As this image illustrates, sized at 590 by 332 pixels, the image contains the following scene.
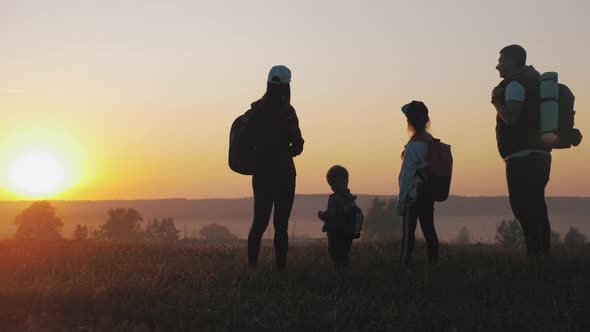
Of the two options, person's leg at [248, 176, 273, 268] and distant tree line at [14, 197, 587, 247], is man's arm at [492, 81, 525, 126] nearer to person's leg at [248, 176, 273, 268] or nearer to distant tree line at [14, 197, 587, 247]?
person's leg at [248, 176, 273, 268]

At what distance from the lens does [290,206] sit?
8.12 m

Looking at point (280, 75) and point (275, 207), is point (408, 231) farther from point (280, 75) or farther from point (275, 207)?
point (280, 75)

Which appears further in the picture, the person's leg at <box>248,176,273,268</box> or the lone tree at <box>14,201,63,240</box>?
the lone tree at <box>14,201,63,240</box>

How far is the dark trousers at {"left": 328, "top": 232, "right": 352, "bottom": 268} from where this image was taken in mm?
8805

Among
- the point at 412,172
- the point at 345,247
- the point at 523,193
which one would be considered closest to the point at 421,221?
the point at 412,172

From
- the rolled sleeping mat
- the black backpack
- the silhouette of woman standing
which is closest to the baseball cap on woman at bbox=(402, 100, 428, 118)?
the black backpack

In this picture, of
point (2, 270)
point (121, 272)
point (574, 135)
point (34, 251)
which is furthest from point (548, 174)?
point (34, 251)

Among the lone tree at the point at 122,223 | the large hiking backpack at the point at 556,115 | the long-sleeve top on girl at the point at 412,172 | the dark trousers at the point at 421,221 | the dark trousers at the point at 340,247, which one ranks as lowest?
the lone tree at the point at 122,223

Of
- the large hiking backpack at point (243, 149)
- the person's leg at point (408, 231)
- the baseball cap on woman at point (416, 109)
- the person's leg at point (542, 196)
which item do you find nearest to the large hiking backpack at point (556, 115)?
the person's leg at point (542, 196)

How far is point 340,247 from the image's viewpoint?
8867mm

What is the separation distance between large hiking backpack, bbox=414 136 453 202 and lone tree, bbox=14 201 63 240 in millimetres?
74254

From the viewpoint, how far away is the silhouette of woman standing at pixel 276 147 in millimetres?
7956

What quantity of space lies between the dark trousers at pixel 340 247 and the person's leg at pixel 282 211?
90cm

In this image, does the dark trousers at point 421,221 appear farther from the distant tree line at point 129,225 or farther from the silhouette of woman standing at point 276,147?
the distant tree line at point 129,225
